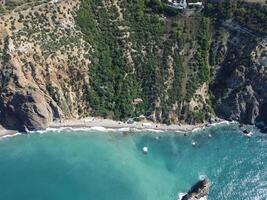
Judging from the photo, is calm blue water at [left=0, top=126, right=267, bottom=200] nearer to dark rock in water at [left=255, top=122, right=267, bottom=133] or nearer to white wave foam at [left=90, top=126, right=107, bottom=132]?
white wave foam at [left=90, top=126, right=107, bottom=132]

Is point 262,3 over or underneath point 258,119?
over

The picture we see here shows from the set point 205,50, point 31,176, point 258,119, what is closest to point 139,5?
point 205,50

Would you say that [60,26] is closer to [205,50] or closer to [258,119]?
[205,50]

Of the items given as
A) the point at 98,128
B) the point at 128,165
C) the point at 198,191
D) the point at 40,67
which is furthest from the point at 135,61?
the point at 198,191

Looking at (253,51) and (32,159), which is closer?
(32,159)

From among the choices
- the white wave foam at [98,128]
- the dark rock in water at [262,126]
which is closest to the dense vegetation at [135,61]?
the white wave foam at [98,128]

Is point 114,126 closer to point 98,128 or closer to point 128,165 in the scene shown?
point 98,128

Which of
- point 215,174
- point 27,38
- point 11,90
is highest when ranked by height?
point 27,38

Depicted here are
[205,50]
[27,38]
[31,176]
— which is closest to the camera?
[31,176]
